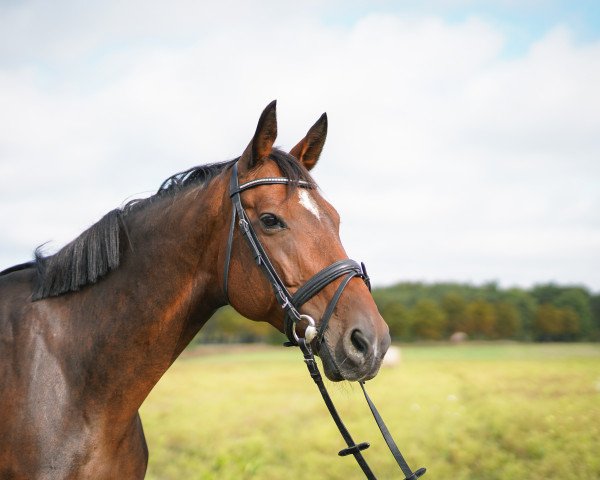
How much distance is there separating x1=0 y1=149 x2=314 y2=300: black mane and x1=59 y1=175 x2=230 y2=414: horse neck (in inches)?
2.8

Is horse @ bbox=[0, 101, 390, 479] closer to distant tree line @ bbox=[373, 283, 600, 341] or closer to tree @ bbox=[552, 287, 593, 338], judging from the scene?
distant tree line @ bbox=[373, 283, 600, 341]

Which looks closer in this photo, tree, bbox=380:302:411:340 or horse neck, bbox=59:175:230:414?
horse neck, bbox=59:175:230:414

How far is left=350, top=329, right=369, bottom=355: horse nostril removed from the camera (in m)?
2.73

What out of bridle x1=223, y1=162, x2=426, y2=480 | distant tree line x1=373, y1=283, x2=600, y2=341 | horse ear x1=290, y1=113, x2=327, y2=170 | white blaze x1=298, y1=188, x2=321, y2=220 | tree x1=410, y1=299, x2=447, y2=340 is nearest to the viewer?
bridle x1=223, y1=162, x2=426, y2=480

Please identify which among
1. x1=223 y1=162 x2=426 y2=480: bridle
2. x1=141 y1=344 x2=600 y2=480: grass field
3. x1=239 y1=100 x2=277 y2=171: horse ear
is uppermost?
x1=239 y1=100 x2=277 y2=171: horse ear

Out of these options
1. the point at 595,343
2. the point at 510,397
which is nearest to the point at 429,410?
the point at 510,397

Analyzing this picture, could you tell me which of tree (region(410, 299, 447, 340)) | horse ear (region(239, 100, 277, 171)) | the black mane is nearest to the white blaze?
the black mane

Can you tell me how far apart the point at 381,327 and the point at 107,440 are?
5.69ft

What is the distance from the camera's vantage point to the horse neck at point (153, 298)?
3.22 metres

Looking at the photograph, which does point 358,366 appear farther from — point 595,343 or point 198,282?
point 595,343

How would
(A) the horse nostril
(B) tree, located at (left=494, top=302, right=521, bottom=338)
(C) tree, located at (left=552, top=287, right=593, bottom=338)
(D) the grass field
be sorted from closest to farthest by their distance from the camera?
(A) the horse nostril < (D) the grass field < (C) tree, located at (left=552, top=287, right=593, bottom=338) < (B) tree, located at (left=494, top=302, right=521, bottom=338)

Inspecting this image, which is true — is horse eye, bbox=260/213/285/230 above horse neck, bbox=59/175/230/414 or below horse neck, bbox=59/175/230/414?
above

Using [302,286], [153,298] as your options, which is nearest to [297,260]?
[302,286]

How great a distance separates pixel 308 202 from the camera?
10.3 feet
